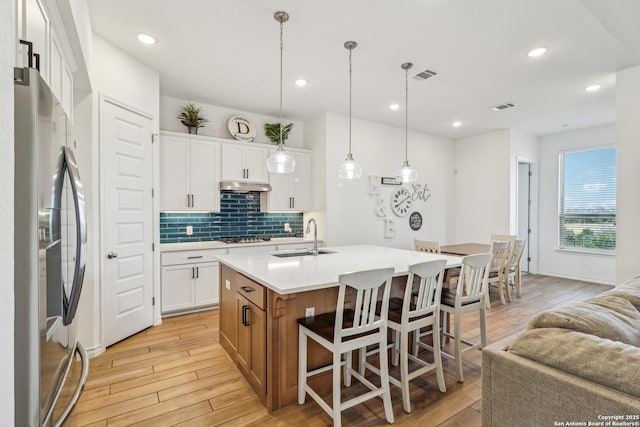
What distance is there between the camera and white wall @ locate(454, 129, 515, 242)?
587cm

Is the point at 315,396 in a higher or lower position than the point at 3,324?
lower

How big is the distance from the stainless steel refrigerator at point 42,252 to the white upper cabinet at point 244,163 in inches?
131

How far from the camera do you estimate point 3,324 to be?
607 millimetres

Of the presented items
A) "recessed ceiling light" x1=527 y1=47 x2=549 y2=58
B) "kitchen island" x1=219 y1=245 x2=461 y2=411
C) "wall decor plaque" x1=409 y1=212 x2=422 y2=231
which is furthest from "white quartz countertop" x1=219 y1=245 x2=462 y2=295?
"wall decor plaque" x1=409 y1=212 x2=422 y2=231

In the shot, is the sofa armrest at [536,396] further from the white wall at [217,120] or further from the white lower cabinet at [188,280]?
the white wall at [217,120]

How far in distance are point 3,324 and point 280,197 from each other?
4347mm

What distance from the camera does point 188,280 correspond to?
3.91 m

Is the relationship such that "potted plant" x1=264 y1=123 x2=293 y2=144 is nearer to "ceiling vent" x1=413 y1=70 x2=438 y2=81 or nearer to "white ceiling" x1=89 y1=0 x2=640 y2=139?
"white ceiling" x1=89 y1=0 x2=640 y2=139

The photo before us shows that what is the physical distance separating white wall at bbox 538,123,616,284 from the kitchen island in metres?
4.88

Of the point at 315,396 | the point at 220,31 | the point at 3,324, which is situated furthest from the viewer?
the point at 220,31

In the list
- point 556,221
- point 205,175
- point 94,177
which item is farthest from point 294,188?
point 556,221

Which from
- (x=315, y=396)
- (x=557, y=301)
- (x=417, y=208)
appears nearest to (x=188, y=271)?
(x=315, y=396)

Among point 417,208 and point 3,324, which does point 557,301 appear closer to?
point 417,208

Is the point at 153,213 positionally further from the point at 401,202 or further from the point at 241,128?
the point at 401,202
